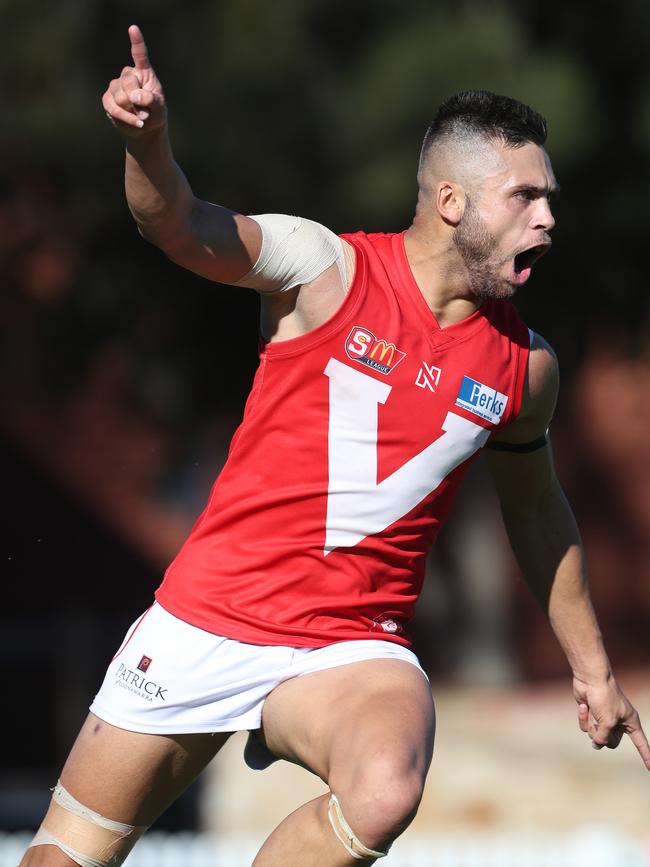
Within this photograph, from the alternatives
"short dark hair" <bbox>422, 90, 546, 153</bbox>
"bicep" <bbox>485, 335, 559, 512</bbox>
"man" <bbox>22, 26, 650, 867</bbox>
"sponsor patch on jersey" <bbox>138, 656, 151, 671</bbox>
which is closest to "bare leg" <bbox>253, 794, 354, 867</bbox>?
"man" <bbox>22, 26, 650, 867</bbox>

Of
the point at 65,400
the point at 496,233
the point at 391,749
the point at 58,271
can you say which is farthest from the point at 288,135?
the point at 391,749

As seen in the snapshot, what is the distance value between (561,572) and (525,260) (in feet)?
3.42

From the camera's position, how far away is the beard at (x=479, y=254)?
13.0 feet

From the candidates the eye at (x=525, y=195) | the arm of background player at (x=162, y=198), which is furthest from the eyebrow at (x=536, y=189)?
the arm of background player at (x=162, y=198)

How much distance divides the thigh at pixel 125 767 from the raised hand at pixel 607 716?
1152 mm

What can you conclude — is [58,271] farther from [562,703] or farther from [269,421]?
[269,421]

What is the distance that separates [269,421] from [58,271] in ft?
36.9

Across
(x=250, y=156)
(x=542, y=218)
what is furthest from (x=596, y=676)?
(x=250, y=156)

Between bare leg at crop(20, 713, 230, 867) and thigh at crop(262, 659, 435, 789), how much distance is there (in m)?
0.28

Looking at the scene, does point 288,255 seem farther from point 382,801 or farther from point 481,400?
point 382,801

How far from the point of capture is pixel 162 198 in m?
3.51

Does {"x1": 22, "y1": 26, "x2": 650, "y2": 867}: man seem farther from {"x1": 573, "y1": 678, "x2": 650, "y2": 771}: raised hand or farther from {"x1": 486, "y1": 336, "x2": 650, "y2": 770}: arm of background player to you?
{"x1": 573, "y1": 678, "x2": 650, "y2": 771}: raised hand

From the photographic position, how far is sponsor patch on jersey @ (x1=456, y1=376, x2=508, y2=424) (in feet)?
13.1

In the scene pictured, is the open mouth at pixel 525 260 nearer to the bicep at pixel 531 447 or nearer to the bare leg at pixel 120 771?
the bicep at pixel 531 447
